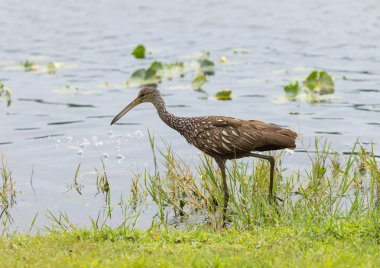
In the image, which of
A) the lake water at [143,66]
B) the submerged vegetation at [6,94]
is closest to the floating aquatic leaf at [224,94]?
the lake water at [143,66]

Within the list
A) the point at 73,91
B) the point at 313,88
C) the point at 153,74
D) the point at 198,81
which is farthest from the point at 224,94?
the point at 73,91

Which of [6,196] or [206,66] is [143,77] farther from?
[6,196]

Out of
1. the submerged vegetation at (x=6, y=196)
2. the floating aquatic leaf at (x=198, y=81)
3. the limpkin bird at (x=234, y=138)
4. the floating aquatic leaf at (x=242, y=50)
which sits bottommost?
the submerged vegetation at (x=6, y=196)

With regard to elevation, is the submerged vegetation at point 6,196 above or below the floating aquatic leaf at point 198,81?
below

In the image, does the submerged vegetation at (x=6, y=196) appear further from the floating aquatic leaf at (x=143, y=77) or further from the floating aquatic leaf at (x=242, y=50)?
the floating aquatic leaf at (x=242, y=50)

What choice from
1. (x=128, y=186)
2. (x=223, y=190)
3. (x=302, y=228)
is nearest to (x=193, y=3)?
(x=128, y=186)

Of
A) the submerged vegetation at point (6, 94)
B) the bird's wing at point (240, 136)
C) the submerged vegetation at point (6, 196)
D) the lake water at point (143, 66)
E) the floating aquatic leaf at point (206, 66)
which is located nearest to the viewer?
the bird's wing at point (240, 136)

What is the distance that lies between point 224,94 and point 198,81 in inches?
38.3

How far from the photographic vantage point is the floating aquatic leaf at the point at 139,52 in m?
19.8

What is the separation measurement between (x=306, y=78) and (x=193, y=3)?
10976mm

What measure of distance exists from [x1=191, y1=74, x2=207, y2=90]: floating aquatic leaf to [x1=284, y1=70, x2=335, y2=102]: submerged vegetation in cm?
185

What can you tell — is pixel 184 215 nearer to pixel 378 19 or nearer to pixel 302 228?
pixel 302 228

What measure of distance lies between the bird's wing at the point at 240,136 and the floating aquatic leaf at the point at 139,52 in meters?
10.4

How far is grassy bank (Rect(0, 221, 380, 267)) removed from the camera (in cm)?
685
